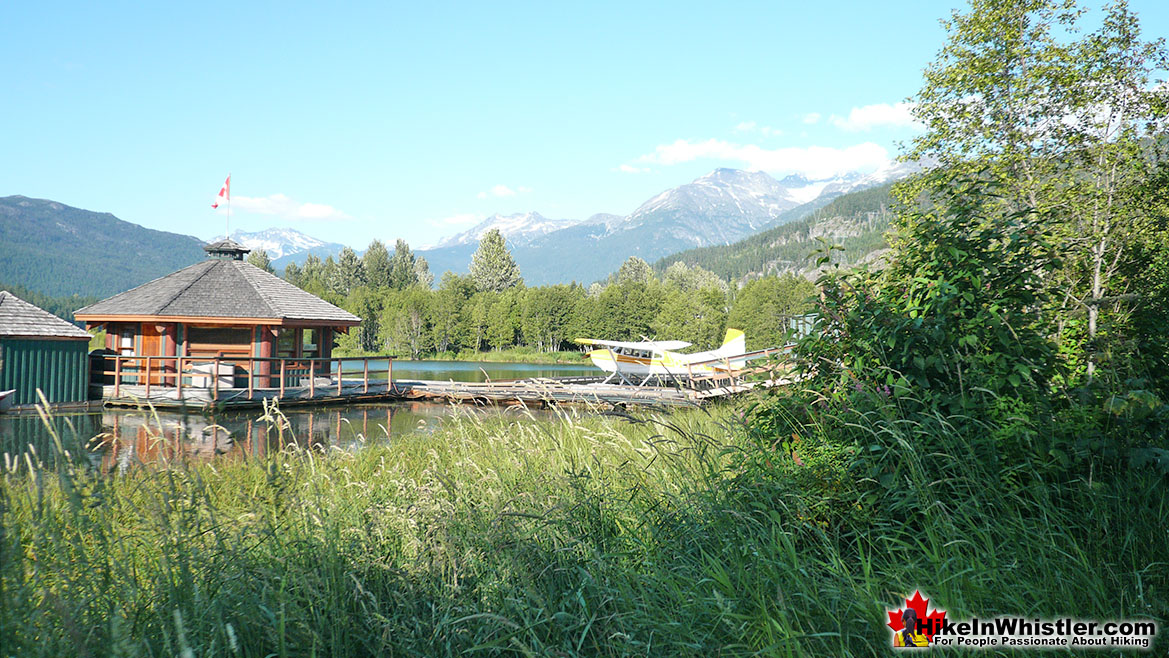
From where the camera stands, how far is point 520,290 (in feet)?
221

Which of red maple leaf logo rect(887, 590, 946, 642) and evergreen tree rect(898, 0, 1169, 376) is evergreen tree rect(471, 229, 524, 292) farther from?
red maple leaf logo rect(887, 590, 946, 642)

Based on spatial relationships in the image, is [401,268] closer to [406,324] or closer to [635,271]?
[406,324]

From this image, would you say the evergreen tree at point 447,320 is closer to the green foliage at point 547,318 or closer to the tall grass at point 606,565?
the green foliage at point 547,318

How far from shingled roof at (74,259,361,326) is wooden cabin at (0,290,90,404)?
203cm

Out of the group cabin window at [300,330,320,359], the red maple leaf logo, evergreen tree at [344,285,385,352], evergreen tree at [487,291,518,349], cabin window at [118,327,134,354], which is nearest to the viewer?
the red maple leaf logo

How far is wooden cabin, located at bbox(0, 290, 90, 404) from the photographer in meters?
15.1

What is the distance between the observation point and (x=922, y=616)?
186 centimetres

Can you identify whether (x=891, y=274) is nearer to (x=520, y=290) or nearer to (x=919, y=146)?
(x=919, y=146)

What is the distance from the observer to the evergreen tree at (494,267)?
72125 millimetres

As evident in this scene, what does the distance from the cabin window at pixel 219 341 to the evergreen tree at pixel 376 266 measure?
5687cm

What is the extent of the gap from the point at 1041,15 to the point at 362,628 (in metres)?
12.9

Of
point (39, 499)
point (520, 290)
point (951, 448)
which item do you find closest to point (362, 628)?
point (39, 499)

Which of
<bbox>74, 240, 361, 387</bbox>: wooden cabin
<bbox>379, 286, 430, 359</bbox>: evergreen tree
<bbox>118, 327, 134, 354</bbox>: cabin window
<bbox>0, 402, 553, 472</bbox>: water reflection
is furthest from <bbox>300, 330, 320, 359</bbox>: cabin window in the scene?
<bbox>379, 286, 430, 359</bbox>: evergreen tree

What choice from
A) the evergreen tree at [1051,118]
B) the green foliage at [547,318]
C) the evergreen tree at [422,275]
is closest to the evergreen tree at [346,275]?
the evergreen tree at [422,275]
